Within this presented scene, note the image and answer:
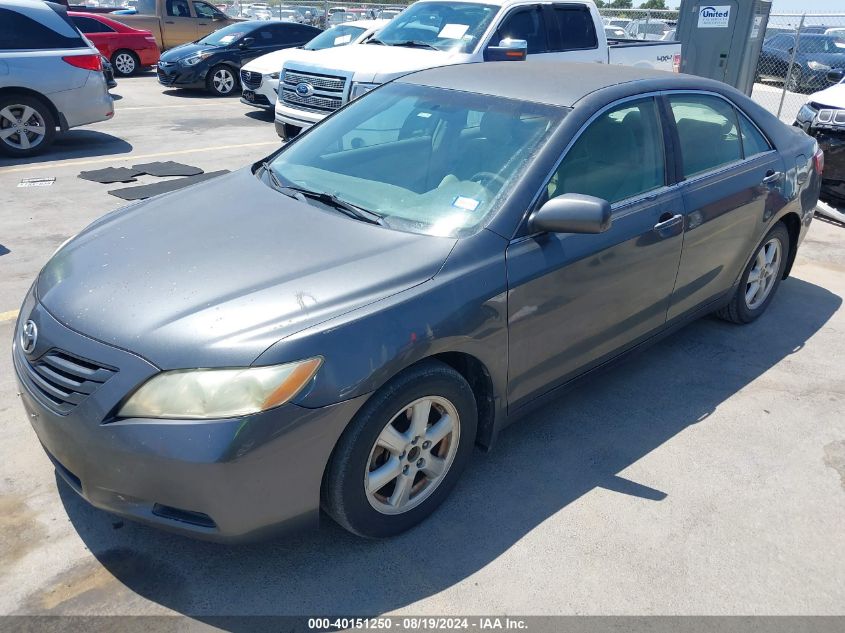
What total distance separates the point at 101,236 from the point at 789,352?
4119 millimetres

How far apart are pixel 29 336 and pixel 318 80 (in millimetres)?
6734

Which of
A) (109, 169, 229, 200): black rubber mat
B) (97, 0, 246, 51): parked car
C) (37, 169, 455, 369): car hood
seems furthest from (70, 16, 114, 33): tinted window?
(37, 169, 455, 369): car hood

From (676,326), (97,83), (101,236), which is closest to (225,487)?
(101,236)

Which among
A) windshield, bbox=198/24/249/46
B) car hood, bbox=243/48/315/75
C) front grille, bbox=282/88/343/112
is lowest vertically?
front grille, bbox=282/88/343/112

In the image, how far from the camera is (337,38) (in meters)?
12.3

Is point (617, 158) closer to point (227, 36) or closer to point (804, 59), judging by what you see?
point (227, 36)

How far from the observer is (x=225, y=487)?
236 cm

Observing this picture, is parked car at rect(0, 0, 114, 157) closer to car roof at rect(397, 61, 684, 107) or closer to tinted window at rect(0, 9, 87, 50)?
tinted window at rect(0, 9, 87, 50)

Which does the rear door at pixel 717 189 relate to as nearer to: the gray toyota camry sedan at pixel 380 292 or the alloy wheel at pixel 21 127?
the gray toyota camry sedan at pixel 380 292

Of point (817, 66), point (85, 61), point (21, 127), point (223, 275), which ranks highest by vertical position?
point (85, 61)

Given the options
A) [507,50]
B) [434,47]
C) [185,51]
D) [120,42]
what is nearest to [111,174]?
[434,47]

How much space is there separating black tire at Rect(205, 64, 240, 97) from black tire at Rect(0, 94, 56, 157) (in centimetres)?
551

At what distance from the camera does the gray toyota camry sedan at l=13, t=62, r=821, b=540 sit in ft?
7.89

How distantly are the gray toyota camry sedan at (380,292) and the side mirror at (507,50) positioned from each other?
4.45 metres
